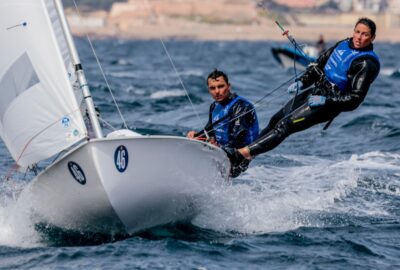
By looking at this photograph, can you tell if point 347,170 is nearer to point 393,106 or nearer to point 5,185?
point 5,185

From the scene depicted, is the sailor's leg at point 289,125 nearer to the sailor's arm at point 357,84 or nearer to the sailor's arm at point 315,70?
the sailor's arm at point 357,84

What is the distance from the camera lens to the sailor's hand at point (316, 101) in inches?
280

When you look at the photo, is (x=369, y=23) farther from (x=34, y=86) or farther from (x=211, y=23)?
(x=211, y=23)

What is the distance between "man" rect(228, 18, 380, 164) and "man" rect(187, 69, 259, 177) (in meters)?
0.14

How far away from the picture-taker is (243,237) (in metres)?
6.74

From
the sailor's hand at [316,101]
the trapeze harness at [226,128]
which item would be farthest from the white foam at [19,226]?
the sailor's hand at [316,101]

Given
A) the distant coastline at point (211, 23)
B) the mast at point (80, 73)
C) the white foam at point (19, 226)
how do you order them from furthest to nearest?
the distant coastline at point (211, 23) < the white foam at point (19, 226) < the mast at point (80, 73)

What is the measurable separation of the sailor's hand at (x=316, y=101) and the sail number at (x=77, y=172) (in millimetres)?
2083

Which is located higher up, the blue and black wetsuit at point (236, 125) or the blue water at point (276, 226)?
the blue and black wetsuit at point (236, 125)

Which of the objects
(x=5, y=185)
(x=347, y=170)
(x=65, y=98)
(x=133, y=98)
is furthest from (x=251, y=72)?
(x=65, y=98)

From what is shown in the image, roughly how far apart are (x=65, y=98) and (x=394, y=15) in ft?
366

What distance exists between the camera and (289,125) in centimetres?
730

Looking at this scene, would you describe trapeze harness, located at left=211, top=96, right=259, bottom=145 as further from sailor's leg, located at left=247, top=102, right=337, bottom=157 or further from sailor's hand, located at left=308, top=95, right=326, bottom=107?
sailor's hand, located at left=308, top=95, right=326, bottom=107

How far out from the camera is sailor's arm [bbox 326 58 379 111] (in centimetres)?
703
